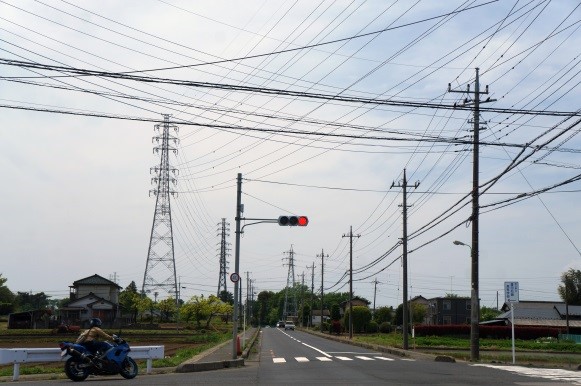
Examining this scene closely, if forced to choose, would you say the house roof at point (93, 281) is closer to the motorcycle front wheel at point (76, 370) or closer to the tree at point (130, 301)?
the tree at point (130, 301)

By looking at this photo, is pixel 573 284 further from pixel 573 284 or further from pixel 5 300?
pixel 5 300

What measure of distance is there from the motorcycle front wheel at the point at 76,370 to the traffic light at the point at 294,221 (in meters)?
11.5

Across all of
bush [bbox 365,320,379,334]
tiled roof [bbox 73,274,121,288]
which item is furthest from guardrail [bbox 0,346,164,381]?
tiled roof [bbox 73,274,121,288]

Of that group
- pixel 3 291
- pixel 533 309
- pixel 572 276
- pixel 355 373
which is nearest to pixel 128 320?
pixel 3 291

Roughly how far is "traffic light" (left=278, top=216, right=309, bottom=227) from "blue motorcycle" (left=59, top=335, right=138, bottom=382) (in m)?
10.4

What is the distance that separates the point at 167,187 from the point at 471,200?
4108 cm

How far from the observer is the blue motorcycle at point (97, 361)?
1803 cm

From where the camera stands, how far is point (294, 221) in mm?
27984

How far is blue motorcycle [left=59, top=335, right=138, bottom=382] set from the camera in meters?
18.0

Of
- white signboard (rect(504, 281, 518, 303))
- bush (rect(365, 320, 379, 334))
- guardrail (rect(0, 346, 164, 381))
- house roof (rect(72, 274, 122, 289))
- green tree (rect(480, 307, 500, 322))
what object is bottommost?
bush (rect(365, 320, 379, 334))

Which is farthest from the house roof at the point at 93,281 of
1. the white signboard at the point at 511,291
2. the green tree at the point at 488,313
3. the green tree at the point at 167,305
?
the white signboard at the point at 511,291

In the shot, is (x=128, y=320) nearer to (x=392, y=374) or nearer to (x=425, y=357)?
(x=425, y=357)

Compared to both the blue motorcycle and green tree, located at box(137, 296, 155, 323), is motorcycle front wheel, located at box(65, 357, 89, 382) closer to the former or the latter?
the blue motorcycle

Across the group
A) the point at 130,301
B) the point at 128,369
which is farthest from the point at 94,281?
the point at 128,369
